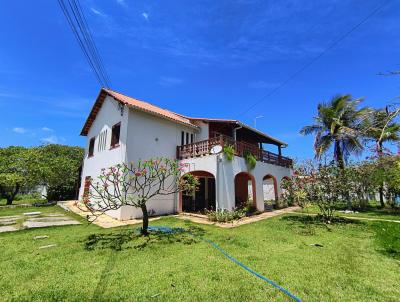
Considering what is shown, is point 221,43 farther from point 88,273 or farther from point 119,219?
point 88,273

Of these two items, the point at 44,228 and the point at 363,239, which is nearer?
the point at 363,239

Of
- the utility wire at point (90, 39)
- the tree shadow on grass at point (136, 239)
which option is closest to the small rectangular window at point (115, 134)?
the utility wire at point (90, 39)

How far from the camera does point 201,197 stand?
1661 cm

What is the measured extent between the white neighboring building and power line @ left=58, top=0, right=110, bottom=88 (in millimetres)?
2384

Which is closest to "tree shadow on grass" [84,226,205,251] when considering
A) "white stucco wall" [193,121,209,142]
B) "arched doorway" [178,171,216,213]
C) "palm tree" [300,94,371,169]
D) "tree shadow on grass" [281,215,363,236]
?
"tree shadow on grass" [281,215,363,236]

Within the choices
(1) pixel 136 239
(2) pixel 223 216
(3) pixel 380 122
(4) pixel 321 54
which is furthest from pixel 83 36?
(4) pixel 321 54

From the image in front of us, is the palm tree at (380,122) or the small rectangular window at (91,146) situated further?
the small rectangular window at (91,146)

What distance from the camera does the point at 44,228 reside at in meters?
9.37

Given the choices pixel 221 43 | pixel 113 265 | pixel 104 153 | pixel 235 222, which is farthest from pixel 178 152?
pixel 113 265

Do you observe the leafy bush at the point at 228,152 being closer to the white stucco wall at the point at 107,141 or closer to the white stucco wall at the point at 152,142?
the white stucco wall at the point at 152,142

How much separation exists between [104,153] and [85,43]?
8125mm

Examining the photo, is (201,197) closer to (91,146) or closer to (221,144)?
(221,144)

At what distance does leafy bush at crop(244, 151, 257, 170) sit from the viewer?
1428 cm

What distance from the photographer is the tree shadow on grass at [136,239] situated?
6969mm
